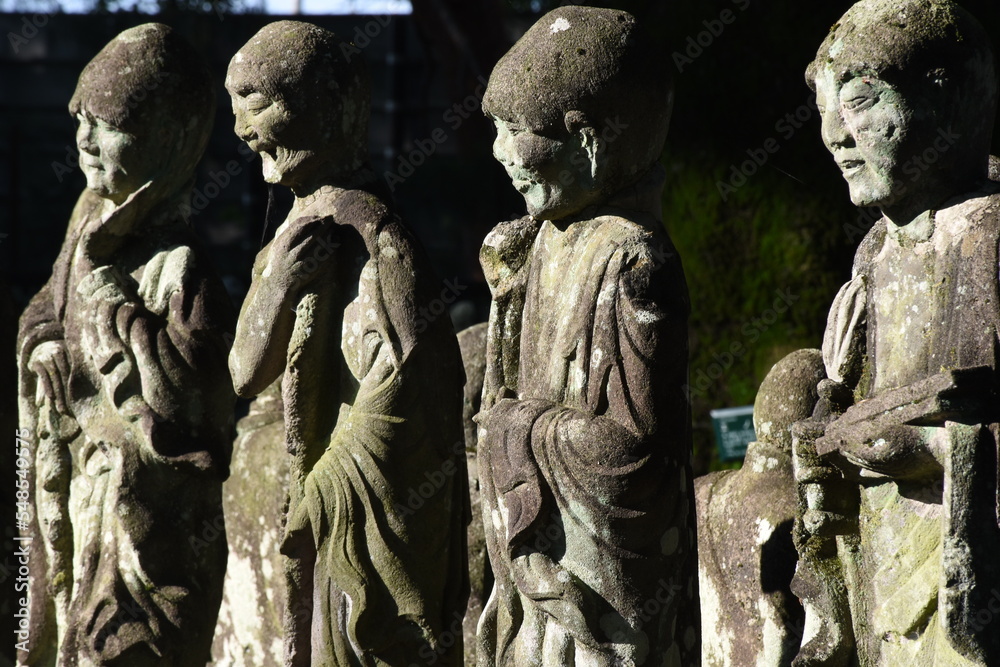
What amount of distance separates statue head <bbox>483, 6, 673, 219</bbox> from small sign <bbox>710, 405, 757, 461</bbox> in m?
2.87

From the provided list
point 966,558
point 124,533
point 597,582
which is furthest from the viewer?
point 124,533

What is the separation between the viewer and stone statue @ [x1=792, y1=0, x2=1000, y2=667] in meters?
3.48

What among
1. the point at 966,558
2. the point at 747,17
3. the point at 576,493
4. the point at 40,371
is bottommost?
the point at 966,558

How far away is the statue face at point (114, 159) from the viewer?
5.66 m

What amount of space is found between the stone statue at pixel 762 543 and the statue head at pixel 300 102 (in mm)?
1667

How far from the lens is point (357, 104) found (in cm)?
514

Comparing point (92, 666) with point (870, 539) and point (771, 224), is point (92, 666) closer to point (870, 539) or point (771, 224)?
point (870, 539)

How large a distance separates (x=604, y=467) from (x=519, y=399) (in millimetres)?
378

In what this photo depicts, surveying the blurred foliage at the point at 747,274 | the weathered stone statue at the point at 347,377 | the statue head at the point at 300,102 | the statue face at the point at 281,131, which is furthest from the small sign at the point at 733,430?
the statue face at the point at 281,131

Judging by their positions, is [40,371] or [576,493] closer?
[576,493]

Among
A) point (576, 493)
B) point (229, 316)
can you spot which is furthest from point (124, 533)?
point (576, 493)

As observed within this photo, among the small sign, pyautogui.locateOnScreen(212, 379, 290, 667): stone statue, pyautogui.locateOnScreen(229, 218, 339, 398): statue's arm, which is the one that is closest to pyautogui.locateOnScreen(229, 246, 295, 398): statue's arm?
pyautogui.locateOnScreen(229, 218, 339, 398): statue's arm

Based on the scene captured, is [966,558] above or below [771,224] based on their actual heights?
below

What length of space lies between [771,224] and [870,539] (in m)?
4.02
